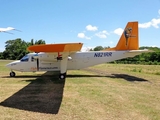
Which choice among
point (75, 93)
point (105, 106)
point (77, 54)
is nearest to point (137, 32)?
point (77, 54)

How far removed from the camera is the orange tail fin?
52.4ft

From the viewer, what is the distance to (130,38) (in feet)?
53.0

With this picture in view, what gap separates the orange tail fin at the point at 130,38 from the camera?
52.4ft

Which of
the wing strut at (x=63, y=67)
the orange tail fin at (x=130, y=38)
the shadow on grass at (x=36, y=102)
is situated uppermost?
the orange tail fin at (x=130, y=38)

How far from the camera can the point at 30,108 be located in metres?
6.50

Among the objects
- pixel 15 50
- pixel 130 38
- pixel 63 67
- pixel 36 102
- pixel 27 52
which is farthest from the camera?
pixel 15 50

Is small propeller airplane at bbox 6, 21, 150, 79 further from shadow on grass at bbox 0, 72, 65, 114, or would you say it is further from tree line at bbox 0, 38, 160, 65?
tree line at bbox 0, 38, 160, 65

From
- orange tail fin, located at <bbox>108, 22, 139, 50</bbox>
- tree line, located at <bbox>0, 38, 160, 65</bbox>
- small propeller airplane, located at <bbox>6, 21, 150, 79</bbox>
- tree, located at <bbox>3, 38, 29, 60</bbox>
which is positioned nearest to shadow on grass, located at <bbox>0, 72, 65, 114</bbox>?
small propeller airplane, located at <bbox>6, 21, 150, 79</bbox>

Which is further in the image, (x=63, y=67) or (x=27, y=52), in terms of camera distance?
(x=27, y=52)

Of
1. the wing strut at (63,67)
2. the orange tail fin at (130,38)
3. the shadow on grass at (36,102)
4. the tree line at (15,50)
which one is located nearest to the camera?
the shadow on grass at (36,102)

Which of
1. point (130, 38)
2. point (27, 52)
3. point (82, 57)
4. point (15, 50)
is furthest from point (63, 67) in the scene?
point (15, 50)

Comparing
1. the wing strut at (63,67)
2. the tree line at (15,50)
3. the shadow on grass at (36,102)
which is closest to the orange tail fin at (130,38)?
the wing strut at (63,67)

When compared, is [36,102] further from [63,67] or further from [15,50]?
[15,50]

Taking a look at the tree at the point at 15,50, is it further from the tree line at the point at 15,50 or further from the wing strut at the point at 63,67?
the wing strut at the point at 63,67
